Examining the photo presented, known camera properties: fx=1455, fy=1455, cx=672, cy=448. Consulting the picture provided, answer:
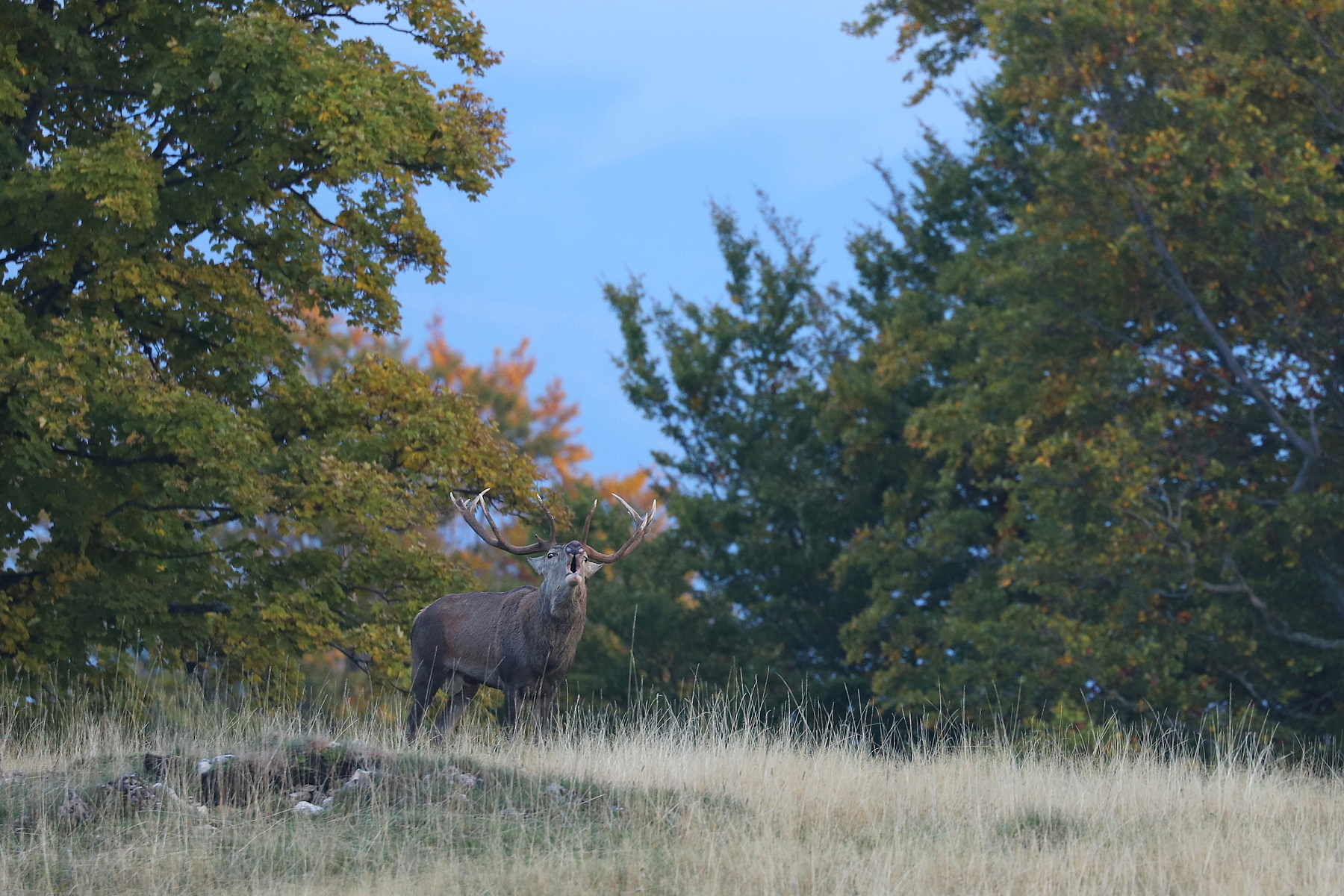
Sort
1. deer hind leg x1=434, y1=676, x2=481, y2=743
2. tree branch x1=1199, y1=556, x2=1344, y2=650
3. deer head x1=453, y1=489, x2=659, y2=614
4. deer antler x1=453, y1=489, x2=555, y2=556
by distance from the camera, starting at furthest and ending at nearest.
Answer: tree branch x1=1199, y1=556, x2=1344, y2=650 → deer hind leg x1=434, y1=676, x2=481, y2=743 → deer antler x1=453, y1=489, x2=555, y2=556 → deer head x1=453, y1=489, x2=659, y2=614

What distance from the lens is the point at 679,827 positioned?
9805 mm

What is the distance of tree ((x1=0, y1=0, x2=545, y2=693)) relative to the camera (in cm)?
1614

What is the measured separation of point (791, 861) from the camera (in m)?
8.86

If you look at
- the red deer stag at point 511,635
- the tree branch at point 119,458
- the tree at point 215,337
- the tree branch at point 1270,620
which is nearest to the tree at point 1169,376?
the tree branch at point 1270,620

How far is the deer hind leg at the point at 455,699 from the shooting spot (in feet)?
45.3

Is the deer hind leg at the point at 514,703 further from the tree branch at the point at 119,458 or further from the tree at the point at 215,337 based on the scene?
the tree branch at the point at 119,458

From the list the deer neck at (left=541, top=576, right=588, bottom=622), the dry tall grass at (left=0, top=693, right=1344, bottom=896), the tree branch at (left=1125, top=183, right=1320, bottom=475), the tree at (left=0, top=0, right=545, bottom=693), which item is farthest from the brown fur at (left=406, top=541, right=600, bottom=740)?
the tree branch at (left=1125, top=183, right=1320, bottom=475)

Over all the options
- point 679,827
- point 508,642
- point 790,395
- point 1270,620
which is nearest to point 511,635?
point 508,642

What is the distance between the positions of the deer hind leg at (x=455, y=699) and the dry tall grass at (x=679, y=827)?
97 cm

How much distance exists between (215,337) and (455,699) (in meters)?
6.79

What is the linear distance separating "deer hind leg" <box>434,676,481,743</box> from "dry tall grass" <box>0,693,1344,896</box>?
97 cm

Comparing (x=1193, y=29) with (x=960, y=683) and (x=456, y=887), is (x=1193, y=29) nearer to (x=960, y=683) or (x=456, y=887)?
(x=960, y=683)

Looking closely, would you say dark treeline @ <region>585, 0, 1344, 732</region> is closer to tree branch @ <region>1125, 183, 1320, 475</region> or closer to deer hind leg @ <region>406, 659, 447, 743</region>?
tree branch @ <region>1125, 183, 1320, 475</region>

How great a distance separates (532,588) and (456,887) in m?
5.51
